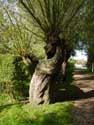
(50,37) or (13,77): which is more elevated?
(50,37)

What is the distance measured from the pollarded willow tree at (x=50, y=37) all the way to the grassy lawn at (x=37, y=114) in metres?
0.63

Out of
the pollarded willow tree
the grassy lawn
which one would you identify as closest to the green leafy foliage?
the grassy lawn

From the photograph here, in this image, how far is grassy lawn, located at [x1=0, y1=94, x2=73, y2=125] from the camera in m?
9.86

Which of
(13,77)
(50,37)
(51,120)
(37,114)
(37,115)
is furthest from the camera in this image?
(13,77)

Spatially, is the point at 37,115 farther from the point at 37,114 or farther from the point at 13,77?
the point at 13,77

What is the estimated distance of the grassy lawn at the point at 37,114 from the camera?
32.3 feet

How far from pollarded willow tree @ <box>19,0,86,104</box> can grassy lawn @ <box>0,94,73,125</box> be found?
629 millimetres

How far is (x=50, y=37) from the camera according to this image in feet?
39.9

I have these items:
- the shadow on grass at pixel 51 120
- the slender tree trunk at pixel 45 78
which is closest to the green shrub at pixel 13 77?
the slender tree trunk at pixel 45 78

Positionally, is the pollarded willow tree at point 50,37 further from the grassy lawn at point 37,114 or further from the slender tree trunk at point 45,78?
the grassy lawn at point 37,114

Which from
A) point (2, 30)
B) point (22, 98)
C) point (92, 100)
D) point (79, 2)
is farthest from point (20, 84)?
point (79, 2)

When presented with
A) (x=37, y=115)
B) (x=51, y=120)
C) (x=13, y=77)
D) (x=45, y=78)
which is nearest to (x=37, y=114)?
(x=37, y=115)

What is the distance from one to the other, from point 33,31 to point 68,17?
2.30 metres

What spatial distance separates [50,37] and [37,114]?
3.13 metres
